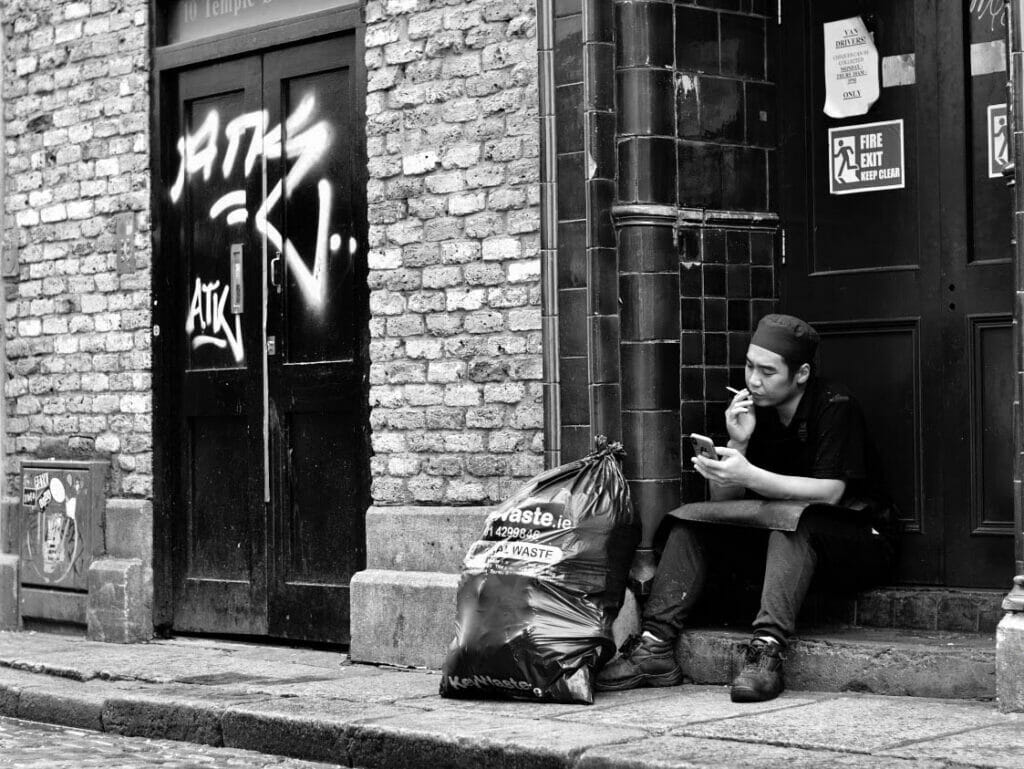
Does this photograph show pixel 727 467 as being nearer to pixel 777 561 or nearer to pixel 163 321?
pixel 777 561

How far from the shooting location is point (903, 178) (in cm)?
673

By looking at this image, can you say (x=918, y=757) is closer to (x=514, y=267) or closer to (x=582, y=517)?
(x=582, y=517)

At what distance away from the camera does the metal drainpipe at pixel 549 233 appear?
23.6 feet

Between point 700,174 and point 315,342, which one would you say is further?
point 315,342

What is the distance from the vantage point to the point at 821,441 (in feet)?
21.0

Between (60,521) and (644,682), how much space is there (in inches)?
160

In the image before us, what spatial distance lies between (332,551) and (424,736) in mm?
2671

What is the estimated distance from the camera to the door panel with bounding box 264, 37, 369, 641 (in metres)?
8.16

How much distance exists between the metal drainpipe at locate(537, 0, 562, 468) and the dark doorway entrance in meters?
1.08

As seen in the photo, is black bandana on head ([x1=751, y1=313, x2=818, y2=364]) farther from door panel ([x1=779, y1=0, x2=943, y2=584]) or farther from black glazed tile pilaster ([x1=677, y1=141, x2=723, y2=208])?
black glazed tile pilaster ([x1=677, y1=141, x2=723, y2=208])

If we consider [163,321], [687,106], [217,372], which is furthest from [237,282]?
[687,106]

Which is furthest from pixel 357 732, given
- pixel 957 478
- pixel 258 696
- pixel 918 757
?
pixel 957 478

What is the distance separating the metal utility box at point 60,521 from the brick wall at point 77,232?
0.12 m

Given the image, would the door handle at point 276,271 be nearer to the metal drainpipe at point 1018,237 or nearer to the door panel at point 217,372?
the door panel at point 217,372
